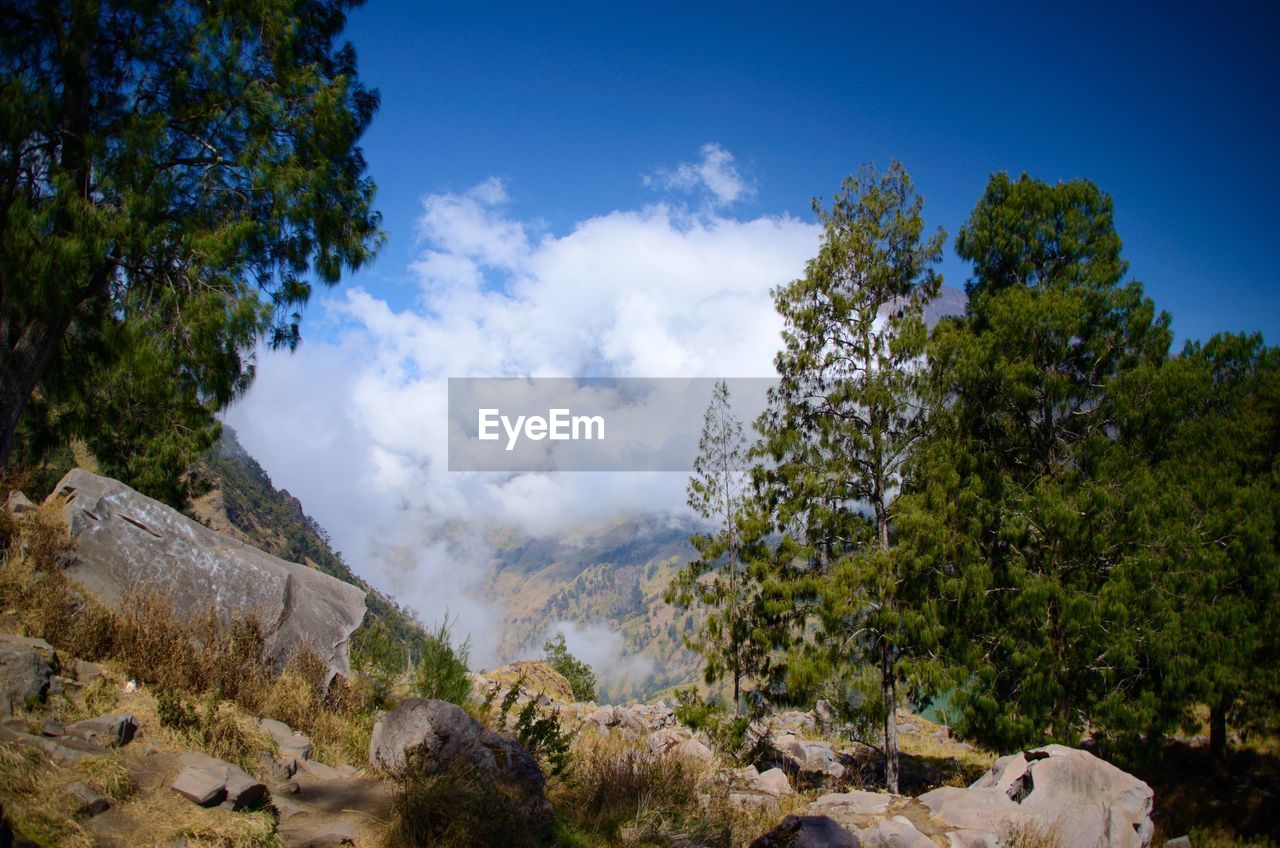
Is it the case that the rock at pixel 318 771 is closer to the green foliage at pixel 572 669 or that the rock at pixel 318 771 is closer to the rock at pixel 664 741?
the rock at pixel 664 741

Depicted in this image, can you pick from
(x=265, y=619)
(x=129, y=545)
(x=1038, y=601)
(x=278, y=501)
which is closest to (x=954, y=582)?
(x=1038, y=601)

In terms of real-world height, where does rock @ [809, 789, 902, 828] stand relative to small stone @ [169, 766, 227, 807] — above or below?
below

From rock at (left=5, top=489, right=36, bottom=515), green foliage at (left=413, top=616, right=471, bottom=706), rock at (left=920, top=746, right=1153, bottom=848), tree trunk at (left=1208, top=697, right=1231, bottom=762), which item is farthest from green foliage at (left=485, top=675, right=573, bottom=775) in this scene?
tree trunk at (left=1208, top=697, right=1231, bottom=762)

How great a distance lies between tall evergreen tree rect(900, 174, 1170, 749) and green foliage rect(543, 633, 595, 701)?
74.7 feet

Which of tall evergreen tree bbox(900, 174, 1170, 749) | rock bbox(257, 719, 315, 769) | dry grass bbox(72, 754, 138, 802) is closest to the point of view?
dry grass bbox(72, 754, 138, 802)

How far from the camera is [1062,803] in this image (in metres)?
8.69

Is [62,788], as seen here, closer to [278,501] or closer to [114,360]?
[114,360]

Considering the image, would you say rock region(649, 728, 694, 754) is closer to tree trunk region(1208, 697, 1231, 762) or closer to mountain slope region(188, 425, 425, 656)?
tree trunk region(1208, 697, 1231, 762)

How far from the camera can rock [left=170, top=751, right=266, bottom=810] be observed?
4.71 m

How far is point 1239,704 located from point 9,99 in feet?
92.8

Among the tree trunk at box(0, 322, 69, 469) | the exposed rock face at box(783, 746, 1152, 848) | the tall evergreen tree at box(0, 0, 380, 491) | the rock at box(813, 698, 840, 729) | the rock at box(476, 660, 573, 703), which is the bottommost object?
the rock at box(476, 660, 573, 703)

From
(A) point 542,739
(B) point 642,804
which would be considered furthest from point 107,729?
(B) point 642,804

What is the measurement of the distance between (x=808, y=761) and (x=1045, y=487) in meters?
9.38

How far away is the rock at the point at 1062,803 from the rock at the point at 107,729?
898 centimetres
